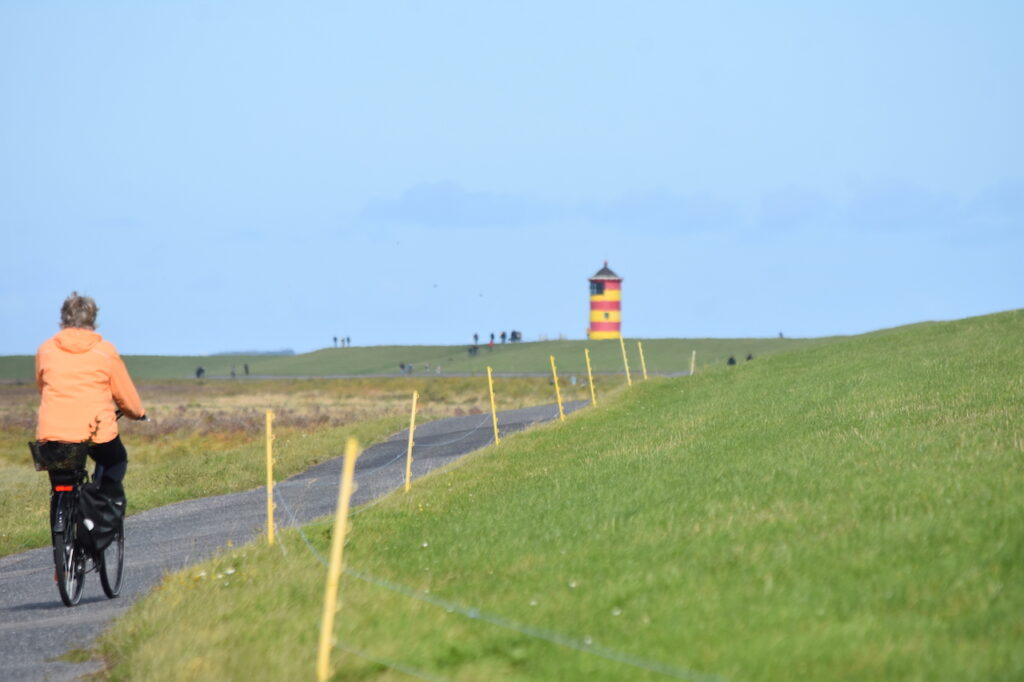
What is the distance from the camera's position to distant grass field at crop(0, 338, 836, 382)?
103688 mm

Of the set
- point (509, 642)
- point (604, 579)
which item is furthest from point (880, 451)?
point (509, 642)

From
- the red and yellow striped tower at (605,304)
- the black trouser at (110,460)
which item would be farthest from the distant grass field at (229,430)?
the red and yellow striped tower at (605,304)

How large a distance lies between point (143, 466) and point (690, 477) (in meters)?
22.2

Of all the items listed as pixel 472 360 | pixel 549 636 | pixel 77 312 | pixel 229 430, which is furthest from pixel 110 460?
pixel 472 360

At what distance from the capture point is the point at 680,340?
397 feet

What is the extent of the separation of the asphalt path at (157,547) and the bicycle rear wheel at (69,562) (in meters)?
0.17

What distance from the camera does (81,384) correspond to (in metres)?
11.1

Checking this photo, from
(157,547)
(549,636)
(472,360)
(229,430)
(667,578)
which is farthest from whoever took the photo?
(472,360)

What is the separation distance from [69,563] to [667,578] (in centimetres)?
547

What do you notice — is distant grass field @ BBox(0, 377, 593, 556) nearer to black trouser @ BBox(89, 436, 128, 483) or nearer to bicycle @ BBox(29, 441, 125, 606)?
bicycle @ BBox(29, 441, 125, 606)

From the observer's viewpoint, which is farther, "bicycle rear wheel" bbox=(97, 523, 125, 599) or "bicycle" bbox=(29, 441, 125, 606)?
"bicycle rear wheel" bbox=(97, 523, 125, 599)

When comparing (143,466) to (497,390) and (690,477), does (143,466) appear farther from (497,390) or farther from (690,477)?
(497,390)

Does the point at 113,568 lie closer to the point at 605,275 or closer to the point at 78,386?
the point at 78,386

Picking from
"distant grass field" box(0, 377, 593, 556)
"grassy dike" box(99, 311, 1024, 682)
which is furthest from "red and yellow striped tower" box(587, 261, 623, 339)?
"grassy dike" box(99, 311, 1024, 682)
